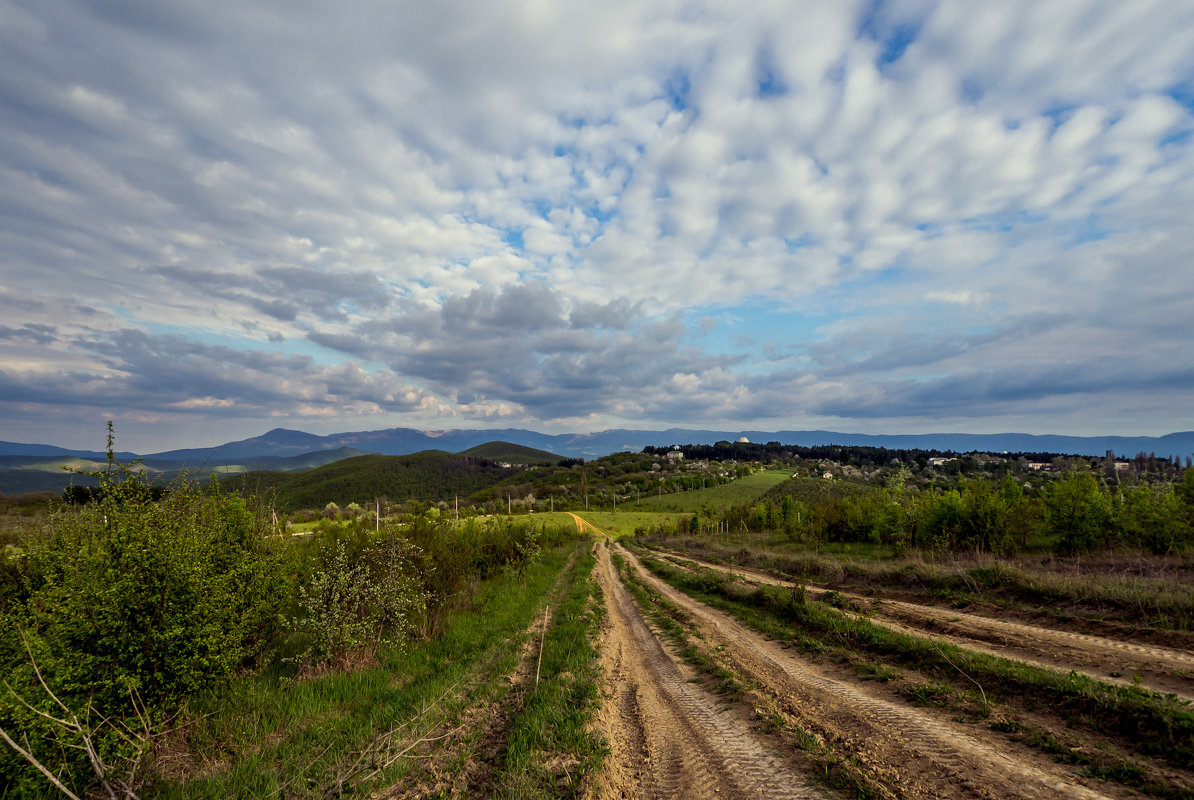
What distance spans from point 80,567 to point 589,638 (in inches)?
439

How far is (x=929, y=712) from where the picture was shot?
7043 mm

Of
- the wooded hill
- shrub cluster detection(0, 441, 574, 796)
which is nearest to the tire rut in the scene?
shrub cluster detection(0, 441, 574, 796)

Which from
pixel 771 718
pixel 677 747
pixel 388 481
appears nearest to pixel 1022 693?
pixel 771 718

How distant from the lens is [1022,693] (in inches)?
289

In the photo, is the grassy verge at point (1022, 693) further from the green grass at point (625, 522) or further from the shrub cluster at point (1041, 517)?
the green grass at point (625, 522)

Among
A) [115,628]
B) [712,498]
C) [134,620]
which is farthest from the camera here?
[712,498]

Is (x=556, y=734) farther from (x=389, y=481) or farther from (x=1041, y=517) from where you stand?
(x=389, y=481)

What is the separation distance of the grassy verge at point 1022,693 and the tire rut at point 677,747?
11.3ft

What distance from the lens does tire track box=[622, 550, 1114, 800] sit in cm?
500

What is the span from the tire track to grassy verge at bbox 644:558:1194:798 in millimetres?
613

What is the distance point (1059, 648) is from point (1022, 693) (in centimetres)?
375

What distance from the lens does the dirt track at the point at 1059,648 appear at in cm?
780

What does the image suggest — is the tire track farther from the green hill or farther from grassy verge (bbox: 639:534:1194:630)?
the green hill

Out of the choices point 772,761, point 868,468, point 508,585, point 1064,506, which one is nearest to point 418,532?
point 508,585
